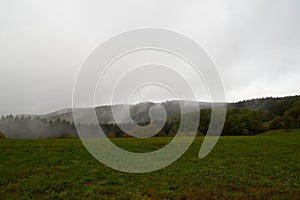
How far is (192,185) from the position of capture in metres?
13.6

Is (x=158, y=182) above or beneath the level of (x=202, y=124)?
beneath

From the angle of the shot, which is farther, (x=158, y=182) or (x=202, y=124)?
(x=202, y=124)

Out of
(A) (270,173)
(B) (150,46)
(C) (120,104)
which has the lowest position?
(A) (270,173)

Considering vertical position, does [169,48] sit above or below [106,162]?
above

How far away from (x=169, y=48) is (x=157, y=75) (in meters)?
1.89

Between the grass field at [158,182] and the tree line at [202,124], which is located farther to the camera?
the tree line at [202,124]

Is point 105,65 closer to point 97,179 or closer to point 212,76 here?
point 212,76

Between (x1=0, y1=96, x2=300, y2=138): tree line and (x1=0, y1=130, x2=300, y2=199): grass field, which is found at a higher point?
(x1=0, y1=96, x2=300, y2=138): tree line

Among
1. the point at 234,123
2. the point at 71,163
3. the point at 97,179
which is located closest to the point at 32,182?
the point at 97,179

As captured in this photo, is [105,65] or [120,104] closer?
[105,65]

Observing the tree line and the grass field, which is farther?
the tree line

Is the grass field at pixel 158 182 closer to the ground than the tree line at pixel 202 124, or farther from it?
closer to the ground

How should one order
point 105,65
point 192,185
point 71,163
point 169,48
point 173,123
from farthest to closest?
point 173,123, point 71,163, point 169,48, point 192,185, point 105,65

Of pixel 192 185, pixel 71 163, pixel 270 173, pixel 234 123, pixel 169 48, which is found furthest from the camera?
pixel 234 123
